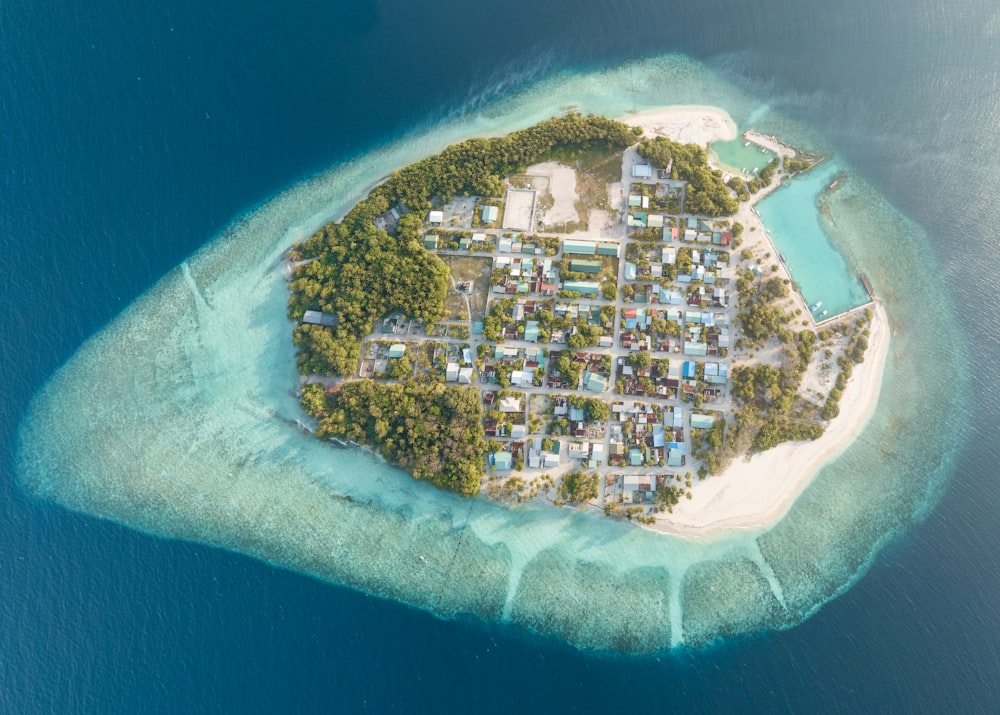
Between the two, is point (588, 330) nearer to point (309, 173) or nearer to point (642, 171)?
point (642, 171)

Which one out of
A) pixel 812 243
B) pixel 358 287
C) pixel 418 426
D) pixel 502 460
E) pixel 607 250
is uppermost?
pixel 812 243

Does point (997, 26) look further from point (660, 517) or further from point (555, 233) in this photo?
point (660, 517)

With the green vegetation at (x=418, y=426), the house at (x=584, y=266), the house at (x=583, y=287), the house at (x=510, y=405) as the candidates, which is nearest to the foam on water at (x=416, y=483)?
the green vegetation at (x=418, y=426)

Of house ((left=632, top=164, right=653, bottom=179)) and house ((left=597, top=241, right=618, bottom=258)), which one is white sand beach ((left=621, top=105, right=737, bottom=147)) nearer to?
house ((left=632, top=164, right=653, bottom=179))

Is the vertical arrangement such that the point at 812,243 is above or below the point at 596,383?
above

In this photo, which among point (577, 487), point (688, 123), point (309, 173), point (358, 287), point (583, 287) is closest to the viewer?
point (577, 487)

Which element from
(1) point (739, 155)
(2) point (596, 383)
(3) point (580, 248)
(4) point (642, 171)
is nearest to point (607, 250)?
(3) point (580, 248)

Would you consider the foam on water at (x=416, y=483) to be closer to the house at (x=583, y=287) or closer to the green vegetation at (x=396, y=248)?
the green vegetation at (x=396, y=248)
